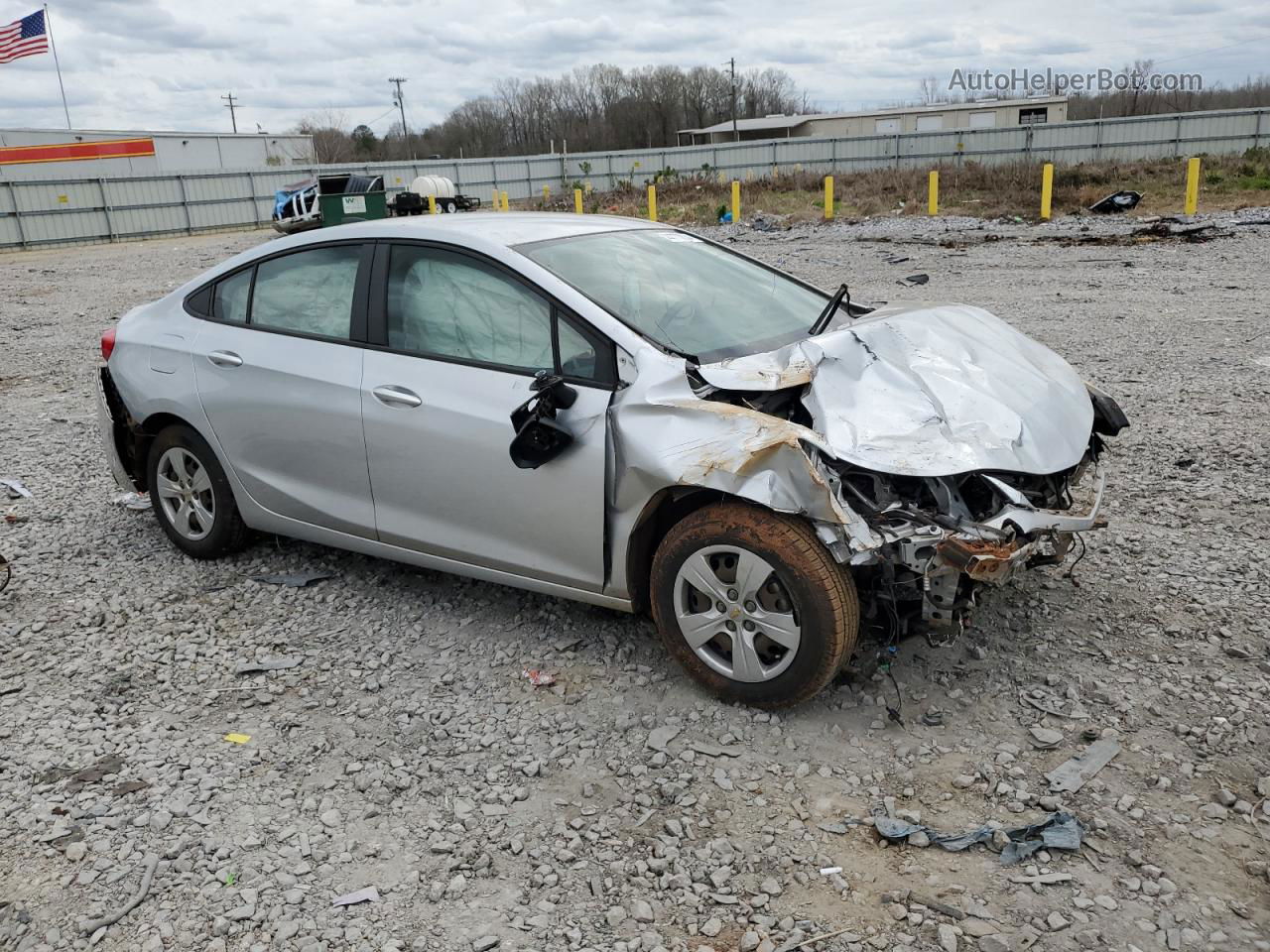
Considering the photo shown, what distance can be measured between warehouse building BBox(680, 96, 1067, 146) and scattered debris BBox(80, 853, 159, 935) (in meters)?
67.0

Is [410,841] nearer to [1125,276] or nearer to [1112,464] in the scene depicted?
[1112,464]

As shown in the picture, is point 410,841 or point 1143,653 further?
point 1143,653

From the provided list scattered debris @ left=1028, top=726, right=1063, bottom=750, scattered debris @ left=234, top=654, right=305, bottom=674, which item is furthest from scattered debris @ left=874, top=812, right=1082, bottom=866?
scattered debris @ left=234, top=654, right=305, bottom=674

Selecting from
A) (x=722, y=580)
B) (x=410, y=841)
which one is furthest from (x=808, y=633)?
(x=410, y=841)

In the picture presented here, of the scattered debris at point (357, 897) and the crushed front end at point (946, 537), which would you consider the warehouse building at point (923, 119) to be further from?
the scattered debris at point (357, 897)

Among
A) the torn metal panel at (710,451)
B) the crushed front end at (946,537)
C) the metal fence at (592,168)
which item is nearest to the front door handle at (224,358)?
the torn metal panel at (710,451)

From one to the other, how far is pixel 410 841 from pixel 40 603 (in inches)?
114

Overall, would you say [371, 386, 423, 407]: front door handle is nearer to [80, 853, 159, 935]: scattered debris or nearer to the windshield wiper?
the windshield wiper

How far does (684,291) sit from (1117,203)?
72.0ft

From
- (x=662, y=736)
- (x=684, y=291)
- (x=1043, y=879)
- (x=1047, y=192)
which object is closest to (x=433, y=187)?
(x=1047, y=192)

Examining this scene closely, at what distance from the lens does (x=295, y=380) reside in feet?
14.9

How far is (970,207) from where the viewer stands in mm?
25453

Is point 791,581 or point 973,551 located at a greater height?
point 973,551

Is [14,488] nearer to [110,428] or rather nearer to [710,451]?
[110,428]
